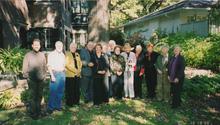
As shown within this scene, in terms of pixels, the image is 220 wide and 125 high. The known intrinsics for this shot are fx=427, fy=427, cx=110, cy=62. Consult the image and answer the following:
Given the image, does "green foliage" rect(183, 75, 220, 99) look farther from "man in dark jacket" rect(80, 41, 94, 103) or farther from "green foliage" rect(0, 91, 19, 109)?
"green foliage" rect(0, 91, 19, 109)

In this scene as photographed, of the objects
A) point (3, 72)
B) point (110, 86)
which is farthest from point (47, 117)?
point (3, 72)

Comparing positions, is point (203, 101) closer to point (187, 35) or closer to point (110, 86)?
point (110, 86)

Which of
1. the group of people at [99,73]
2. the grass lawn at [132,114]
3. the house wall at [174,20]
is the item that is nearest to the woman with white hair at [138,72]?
the group of people at [99,73]

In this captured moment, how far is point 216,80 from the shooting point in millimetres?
16234

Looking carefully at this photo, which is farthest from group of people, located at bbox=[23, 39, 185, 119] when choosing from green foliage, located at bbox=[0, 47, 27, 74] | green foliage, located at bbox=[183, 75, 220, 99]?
green foliage, located at bbox=[0, 47, 27, 74]

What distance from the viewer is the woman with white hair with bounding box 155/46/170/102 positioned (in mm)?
14344

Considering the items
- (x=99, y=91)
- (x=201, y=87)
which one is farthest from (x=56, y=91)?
(x=201, y=87)

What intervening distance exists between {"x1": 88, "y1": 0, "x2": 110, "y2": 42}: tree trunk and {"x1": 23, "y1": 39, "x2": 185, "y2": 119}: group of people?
5.04ft

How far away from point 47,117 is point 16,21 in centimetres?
1686

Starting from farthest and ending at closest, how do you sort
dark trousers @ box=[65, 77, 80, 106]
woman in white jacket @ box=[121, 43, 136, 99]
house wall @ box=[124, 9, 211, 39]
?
house wall @ box=[124, 9, 211, 39], woman in white jacket @ box=[121, 43, 136, 99], dark trousers @ box=[65, 77, 80, 106]

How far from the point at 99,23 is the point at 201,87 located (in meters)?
4.62

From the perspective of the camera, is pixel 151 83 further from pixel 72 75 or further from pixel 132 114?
pixel 72 75

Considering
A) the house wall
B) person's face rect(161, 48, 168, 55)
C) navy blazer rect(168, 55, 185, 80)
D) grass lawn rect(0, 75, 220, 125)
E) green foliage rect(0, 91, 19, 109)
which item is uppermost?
the house wall

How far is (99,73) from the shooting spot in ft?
44.9
